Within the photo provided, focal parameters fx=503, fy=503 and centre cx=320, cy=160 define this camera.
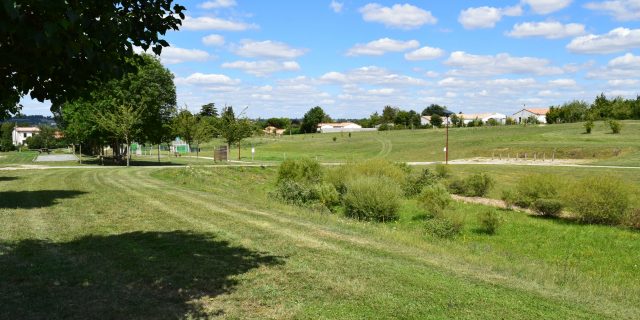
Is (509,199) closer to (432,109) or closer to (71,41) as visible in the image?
(71,41)

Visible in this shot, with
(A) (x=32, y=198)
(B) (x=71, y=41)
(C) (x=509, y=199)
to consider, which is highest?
(B) (x=71, y=41)

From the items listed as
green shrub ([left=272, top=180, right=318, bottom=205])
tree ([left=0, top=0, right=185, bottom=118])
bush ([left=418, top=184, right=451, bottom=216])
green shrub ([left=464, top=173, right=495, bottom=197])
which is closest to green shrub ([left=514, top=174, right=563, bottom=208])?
green shrub ([left=464, top=173, right=495, bottom=197])

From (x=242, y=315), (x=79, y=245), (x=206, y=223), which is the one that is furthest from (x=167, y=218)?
(x=242, y=315)

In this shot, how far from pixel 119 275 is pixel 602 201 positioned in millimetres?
16031

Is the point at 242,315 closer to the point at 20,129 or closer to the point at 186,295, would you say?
the point at 186,295

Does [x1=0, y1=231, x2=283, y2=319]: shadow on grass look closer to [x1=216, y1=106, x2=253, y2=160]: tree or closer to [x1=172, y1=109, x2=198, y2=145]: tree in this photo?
[x1=216, y1=106, x2=253, y2=160]: tree

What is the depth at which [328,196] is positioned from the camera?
20938 mm

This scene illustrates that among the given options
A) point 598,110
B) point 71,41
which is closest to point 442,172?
point 71,41

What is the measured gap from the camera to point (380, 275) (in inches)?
271

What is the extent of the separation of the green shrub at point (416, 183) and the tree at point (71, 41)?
21.0m

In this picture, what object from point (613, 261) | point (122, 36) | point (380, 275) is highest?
point (122, 36)

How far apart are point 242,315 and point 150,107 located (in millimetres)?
39553

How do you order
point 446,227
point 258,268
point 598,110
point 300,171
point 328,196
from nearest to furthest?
point 258,268, point 446,227, point 328,196, point 300,171, point 598,110

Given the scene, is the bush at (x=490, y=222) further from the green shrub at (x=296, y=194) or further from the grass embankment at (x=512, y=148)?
the grass embankment at (x=512, y=148)
